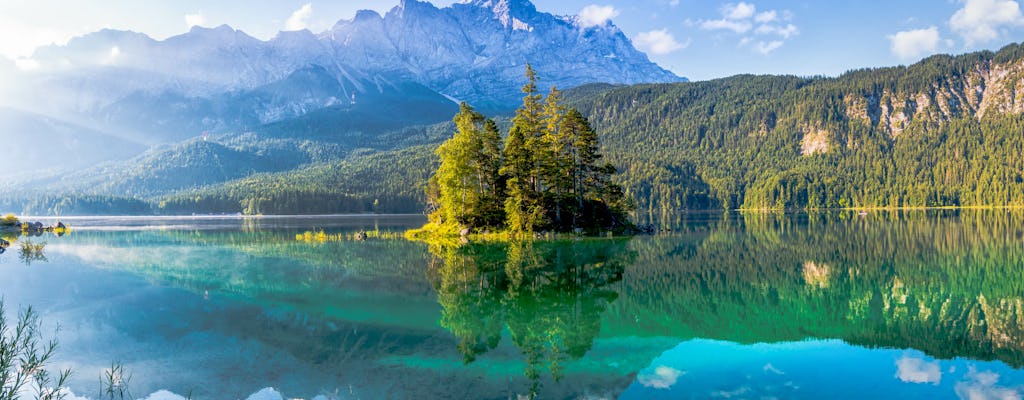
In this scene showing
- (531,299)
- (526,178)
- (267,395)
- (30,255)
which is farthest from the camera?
(526,178)

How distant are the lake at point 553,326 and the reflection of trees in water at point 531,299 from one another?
0.39 feet

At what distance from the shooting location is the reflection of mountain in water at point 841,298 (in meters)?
17.8

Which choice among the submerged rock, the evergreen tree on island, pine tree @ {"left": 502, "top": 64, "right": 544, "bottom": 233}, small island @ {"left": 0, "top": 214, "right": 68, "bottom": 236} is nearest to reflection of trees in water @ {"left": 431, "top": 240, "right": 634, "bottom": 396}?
the submerged rock

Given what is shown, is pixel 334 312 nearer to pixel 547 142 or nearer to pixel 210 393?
pixel 210 393

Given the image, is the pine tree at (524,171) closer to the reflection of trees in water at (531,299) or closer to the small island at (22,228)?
the reflection of trees in water at (531,299)

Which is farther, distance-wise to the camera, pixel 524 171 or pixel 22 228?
pixel 22 228

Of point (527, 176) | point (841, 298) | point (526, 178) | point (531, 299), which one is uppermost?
point (527, 176)

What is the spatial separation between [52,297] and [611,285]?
25801mm

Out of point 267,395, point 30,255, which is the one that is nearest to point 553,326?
point 267,395

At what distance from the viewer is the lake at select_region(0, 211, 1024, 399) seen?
13875 mm

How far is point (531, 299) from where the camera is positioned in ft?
79.7

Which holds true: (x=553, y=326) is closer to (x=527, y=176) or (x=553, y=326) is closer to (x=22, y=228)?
(x=527, y=176)

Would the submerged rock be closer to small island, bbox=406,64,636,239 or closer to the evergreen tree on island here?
small island, bbox=406,64,636,239

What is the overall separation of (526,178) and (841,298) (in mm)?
44689
